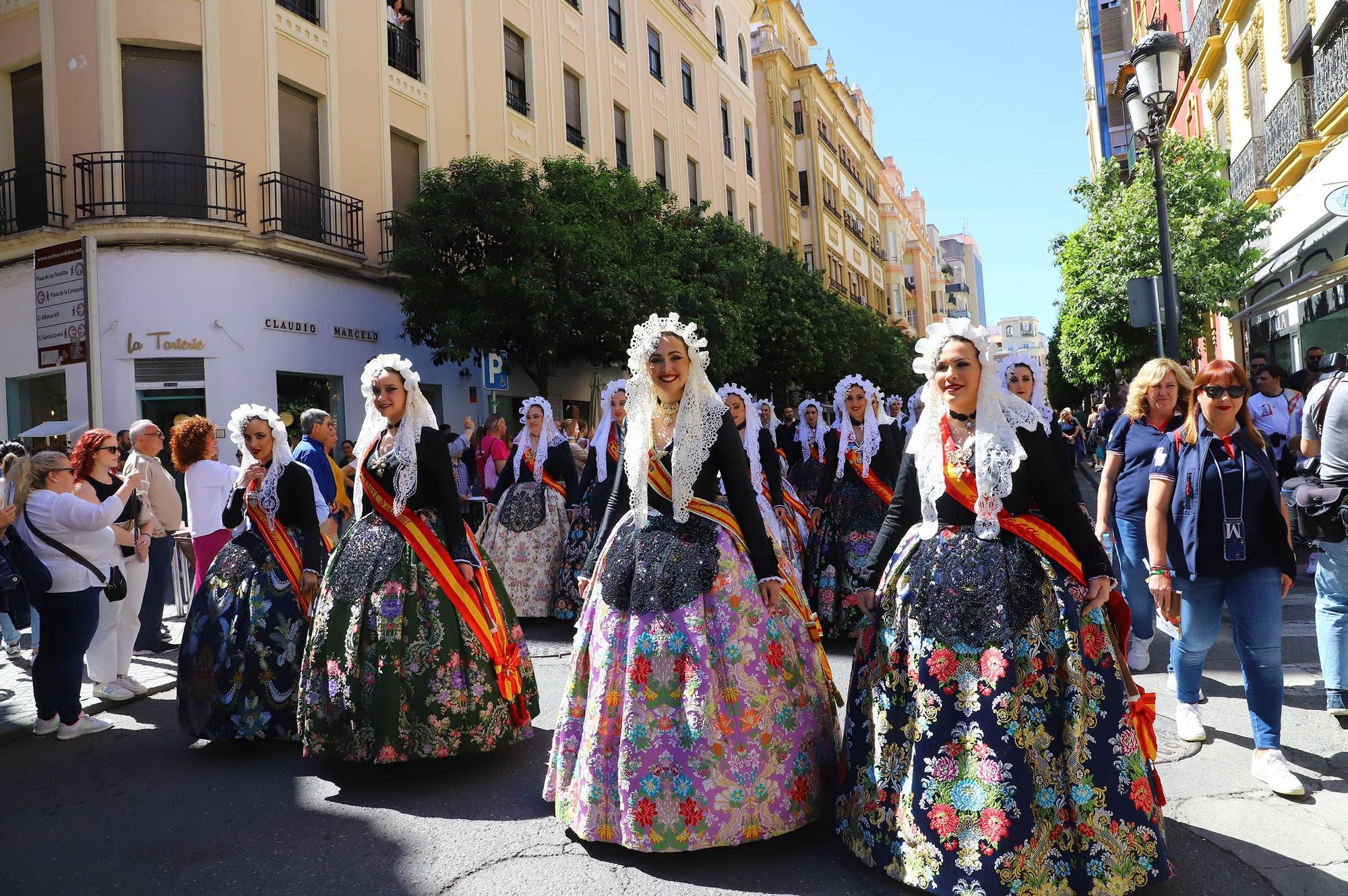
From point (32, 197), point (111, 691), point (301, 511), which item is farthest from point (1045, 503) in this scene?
point (32, 197)

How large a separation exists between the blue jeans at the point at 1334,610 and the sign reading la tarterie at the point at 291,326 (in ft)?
45.0

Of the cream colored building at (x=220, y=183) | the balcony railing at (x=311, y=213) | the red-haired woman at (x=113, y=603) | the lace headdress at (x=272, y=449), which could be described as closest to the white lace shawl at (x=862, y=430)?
the lace headdress at (x=272, y=449)

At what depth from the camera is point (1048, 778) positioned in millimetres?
3076

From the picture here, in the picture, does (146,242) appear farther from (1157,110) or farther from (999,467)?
(999,467)

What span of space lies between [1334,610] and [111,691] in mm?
7030

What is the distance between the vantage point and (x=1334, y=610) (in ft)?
15.1

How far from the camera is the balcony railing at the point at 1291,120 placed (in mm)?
14930

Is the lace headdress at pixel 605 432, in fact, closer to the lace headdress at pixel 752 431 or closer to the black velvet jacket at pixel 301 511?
the lace headdress at pixel 752 431

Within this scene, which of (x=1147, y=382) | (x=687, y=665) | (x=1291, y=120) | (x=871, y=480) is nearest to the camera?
(x=687, y=665)

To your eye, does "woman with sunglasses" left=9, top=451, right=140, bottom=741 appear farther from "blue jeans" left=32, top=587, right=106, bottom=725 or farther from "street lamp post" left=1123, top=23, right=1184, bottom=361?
"street lamp post" left=1123, top=23, right=1184, bottom=361

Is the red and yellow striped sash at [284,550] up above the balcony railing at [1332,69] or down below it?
below

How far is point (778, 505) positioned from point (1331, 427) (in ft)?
11.4

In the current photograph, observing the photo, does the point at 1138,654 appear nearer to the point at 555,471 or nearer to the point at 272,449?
the point at 555,471

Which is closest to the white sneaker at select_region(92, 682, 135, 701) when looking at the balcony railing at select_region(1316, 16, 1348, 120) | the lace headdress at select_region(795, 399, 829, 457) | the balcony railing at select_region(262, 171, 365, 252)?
the lace headdress at select_region(795, 399, 829, 457)
